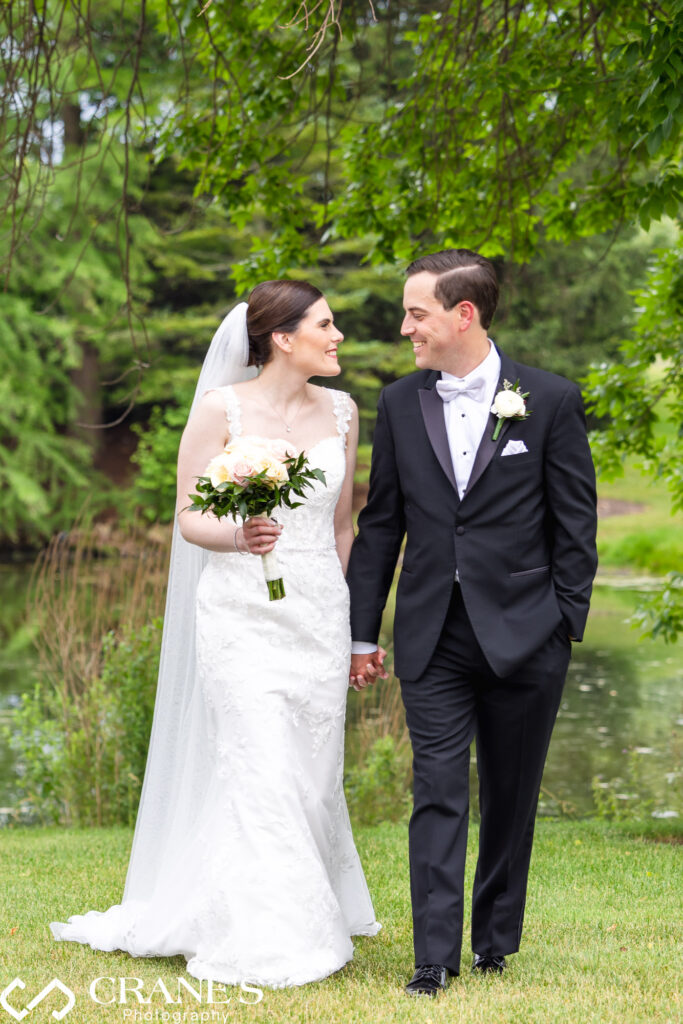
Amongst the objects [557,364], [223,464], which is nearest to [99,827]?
[223,464]

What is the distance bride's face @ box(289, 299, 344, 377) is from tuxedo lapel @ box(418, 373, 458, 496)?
0.45 m

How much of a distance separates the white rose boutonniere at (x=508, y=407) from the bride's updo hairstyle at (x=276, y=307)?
868mm

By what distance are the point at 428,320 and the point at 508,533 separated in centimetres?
72

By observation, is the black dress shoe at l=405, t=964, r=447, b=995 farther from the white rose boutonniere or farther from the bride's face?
the bride's face

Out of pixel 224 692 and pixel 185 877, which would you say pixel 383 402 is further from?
pixel 185 877

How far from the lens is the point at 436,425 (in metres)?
3.83

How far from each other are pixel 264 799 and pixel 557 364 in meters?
27.0

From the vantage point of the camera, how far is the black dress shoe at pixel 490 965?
379 centimetres

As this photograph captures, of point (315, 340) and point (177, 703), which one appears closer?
point (315, 340)

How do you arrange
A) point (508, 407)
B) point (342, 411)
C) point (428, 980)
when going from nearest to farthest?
1. point (428, 980)
2. point (508, 407)
3. point (342, 411)

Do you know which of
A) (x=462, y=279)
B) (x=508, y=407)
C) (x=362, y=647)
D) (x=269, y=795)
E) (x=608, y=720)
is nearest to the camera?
(x=508, y=407)

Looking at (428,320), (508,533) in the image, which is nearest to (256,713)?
(508,533)

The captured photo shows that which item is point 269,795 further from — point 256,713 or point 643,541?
point 643,541

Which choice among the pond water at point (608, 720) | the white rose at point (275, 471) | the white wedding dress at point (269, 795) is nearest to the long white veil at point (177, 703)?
the white wedding dress at point (269, 795)
